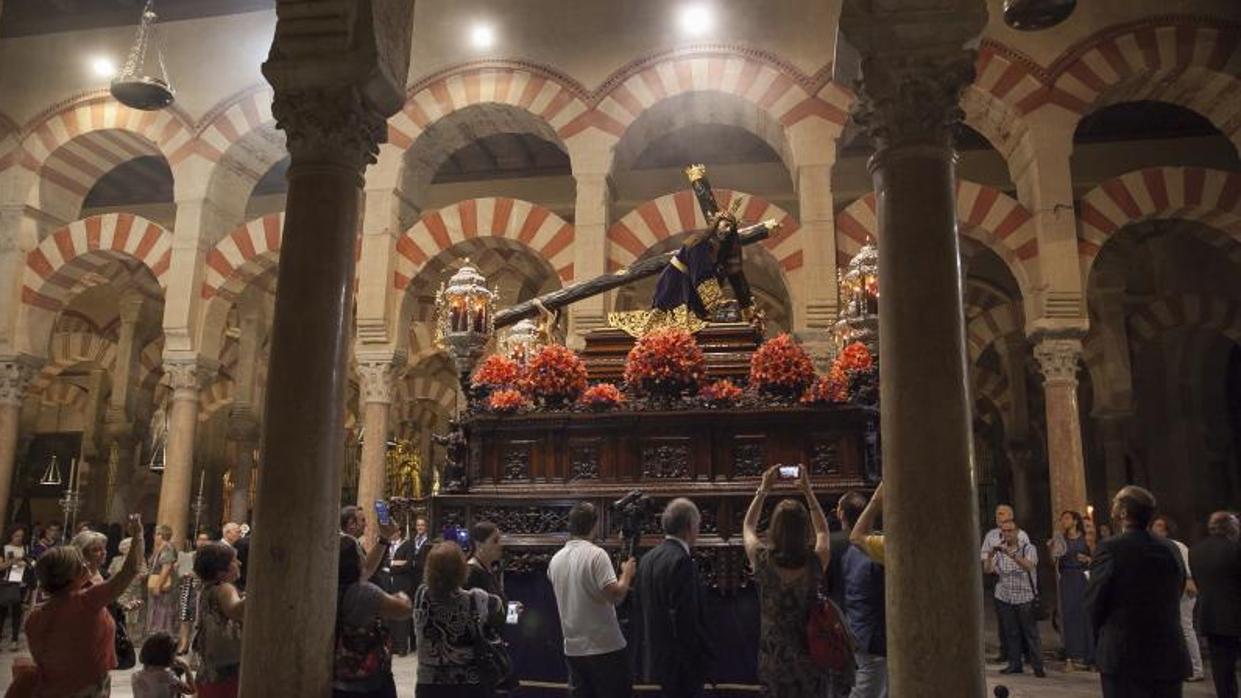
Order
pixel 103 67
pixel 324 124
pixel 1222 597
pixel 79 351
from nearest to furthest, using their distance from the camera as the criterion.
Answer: pixel 324 124 < pixel 1222 597 < pixel 103 67 < pixel 79 351

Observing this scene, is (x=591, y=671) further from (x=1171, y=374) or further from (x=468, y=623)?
(x=1171, y=374)

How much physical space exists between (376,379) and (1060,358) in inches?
298

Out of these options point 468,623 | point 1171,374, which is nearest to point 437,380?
point 1171,374

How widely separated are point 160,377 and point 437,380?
4.97 m

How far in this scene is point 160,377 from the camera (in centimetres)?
1722

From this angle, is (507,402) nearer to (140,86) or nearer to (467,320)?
(467,320)

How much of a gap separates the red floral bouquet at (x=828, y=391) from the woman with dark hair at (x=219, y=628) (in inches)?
142

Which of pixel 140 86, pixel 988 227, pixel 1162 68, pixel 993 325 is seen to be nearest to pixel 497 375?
pixel 140 86

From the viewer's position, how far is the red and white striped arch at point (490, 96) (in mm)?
11672

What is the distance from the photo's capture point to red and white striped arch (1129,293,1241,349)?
12.9m

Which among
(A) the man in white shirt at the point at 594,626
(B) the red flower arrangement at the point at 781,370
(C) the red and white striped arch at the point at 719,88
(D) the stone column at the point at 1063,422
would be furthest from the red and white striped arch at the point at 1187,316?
(A) the man in white shirt at the point at 594,626

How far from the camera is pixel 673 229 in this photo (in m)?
11.0

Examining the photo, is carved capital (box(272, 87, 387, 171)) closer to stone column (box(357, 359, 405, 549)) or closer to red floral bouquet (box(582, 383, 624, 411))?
red floral bouquet (box(582, 383, 624, 411))

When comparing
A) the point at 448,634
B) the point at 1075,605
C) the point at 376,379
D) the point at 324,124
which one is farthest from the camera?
the point at 376,379
